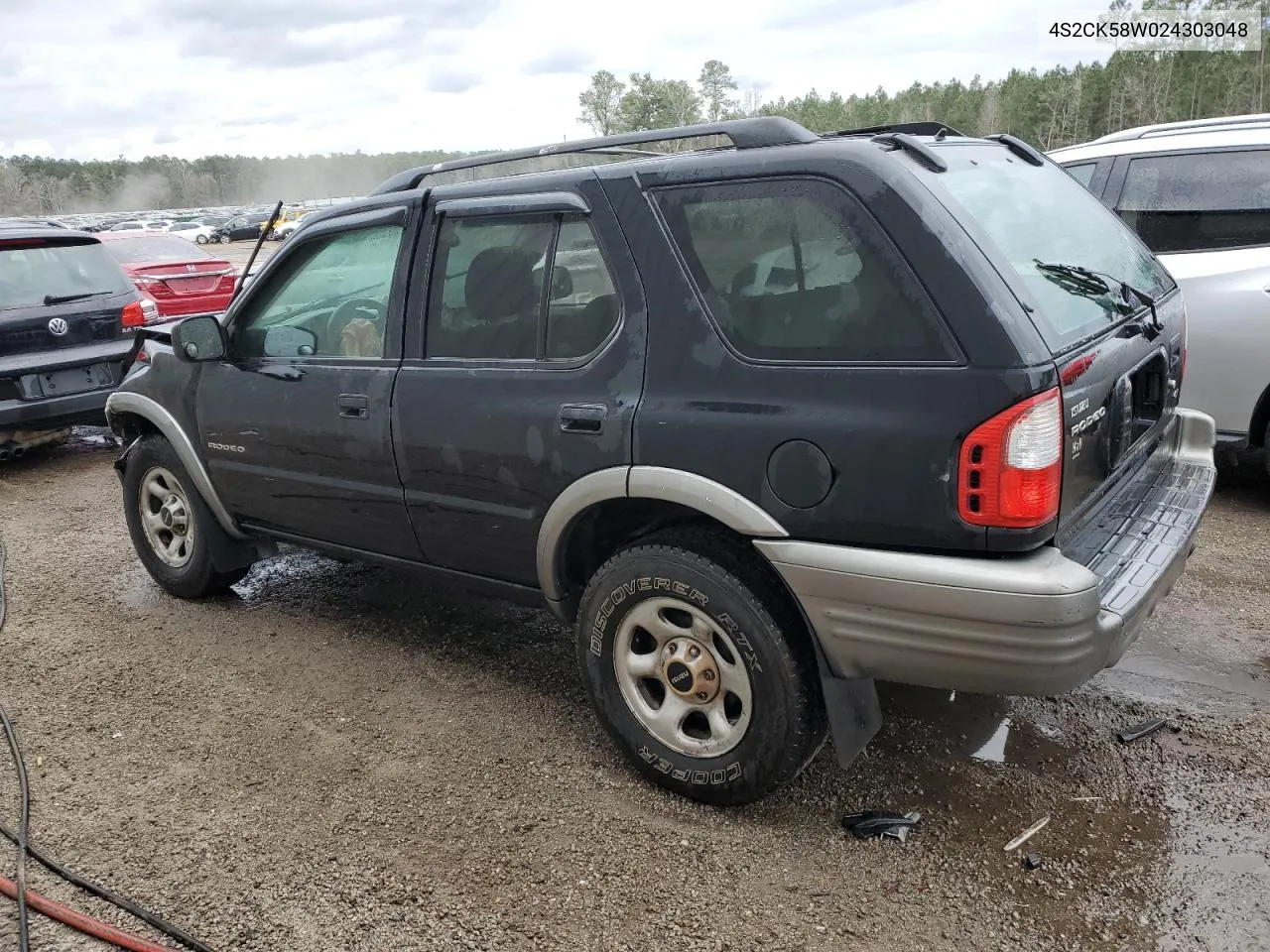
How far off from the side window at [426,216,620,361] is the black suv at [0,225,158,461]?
495 centimetres

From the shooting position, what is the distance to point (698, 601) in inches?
107

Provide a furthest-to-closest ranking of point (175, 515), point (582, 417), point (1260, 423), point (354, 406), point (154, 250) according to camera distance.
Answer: point (154, 250), point (1260, 423), point (175, 515), point (354, 406), point (582, 417)

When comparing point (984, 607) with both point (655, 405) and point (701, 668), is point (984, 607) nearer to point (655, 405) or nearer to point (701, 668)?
point (701, 668)

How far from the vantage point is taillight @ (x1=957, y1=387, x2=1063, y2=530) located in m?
2.27

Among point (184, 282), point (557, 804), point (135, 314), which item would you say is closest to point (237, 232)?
point (184, 282)

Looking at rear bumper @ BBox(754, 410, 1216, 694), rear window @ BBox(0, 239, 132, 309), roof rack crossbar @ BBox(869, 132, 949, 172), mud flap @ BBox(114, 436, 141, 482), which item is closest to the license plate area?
rear window @ BBox(0, 239, 132, 309)

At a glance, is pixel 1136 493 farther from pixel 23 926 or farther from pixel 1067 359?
pixel 23 926

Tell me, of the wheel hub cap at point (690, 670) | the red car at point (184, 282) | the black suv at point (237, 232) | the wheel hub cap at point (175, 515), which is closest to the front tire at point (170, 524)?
the wheel hub cap at point (175, 515)

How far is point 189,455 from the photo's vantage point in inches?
169

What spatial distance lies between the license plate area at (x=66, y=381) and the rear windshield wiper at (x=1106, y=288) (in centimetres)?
676

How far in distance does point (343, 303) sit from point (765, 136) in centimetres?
178

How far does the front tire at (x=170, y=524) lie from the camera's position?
4469 mm

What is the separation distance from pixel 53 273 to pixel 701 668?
6.68 meters

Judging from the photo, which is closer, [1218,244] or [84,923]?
[84,923]
